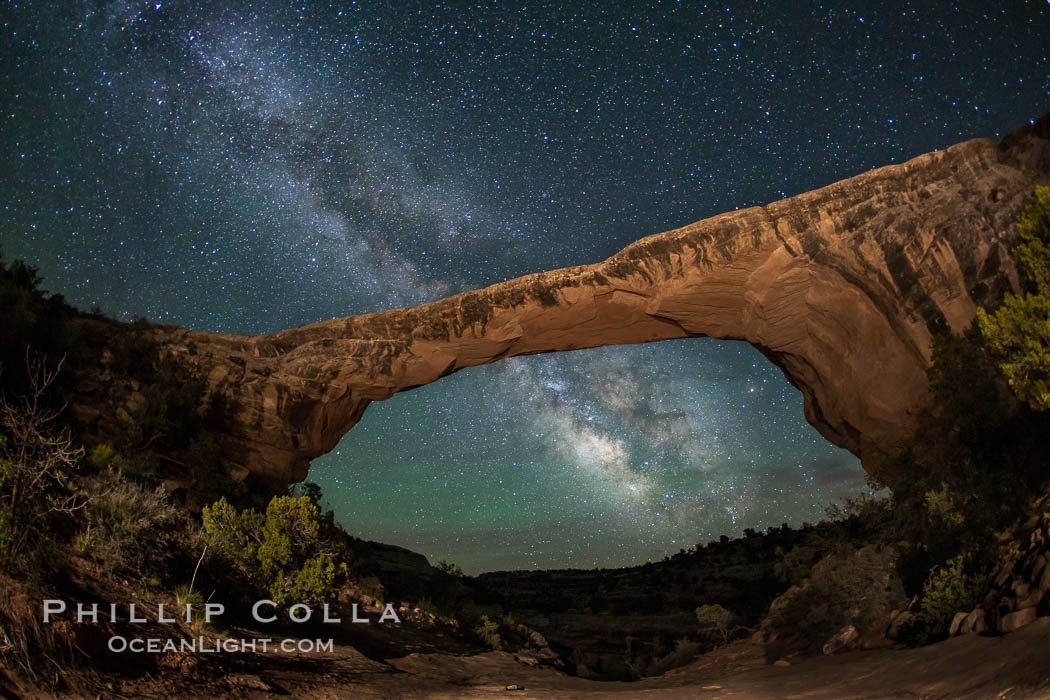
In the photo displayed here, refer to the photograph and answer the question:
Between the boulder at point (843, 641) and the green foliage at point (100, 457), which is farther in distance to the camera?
the green foliage at point (100, 457)

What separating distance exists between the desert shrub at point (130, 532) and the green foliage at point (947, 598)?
425 inches

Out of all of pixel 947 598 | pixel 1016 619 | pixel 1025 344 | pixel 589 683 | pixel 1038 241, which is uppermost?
pixel 1038 241

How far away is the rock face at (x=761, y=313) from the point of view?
41.6ft

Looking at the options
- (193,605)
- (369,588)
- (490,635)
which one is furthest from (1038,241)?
(369,588)

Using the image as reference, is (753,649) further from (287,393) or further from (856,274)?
(287,393)

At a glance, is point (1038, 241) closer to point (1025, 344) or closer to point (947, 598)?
point (1025, 344)

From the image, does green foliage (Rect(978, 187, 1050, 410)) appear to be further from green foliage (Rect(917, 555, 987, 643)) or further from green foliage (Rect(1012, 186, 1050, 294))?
green foliage (Rect(917, 555, 987, 643))

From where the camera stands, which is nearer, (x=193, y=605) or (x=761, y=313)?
(x=193, y=605)

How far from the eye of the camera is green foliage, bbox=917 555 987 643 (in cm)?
786

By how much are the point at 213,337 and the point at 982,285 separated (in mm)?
21477

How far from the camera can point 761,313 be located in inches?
613

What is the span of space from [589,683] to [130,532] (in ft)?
24.5

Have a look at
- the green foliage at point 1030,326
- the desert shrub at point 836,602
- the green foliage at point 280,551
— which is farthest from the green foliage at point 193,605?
the green foliage at point 1030,326

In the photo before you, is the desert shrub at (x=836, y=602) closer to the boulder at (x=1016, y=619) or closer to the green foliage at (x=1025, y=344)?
the boulder at (x=1016, y=619)
